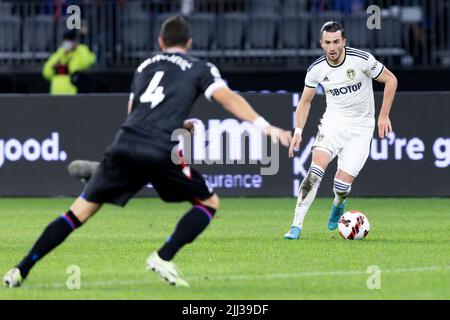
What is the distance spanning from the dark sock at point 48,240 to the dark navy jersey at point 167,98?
2.28 feet

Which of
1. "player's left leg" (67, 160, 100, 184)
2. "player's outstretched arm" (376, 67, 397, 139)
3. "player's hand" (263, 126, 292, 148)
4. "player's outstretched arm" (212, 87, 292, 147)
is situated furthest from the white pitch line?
"player's outstretched arm" (376, 67, 397, 139)

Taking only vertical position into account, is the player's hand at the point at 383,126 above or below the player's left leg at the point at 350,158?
above

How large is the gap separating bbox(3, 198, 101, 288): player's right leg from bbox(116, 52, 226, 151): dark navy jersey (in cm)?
56

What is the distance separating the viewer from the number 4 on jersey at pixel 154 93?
915cm

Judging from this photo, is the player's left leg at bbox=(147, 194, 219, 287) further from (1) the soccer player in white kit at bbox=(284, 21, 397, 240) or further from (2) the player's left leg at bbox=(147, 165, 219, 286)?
(1) the soccer player in white kit at bbox=(284, 21, 397, 240)

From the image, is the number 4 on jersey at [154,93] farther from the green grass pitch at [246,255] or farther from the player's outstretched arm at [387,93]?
the player's outstretched arm at [387,93]

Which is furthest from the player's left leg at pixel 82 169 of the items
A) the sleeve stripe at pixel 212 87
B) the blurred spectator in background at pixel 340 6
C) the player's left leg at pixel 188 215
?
the blurred spectator in background at pixel 340 6

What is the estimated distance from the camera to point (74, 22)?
22.4m

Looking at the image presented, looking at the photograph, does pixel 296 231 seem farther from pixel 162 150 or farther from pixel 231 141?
pixel 231 141

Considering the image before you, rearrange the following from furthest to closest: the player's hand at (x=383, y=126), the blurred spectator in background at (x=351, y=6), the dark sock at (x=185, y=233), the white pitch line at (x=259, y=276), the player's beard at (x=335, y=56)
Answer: the blurred spectator in background at (x=351, y=6) < the player's beard at (x=335, y=56) < the player's hand at (x=383, y=126) < the white pitch line at (x=259, y=276) < the dark sock at (x=185, y=233)

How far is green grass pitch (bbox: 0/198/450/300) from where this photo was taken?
8992 millimetres

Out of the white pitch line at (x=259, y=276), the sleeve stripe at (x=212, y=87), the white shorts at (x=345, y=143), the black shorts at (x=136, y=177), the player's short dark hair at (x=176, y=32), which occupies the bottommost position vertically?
the white pitch line at (x=259, y=276)

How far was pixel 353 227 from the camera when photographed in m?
12.8

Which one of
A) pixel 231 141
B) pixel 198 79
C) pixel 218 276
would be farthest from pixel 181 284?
pixel 231 141
